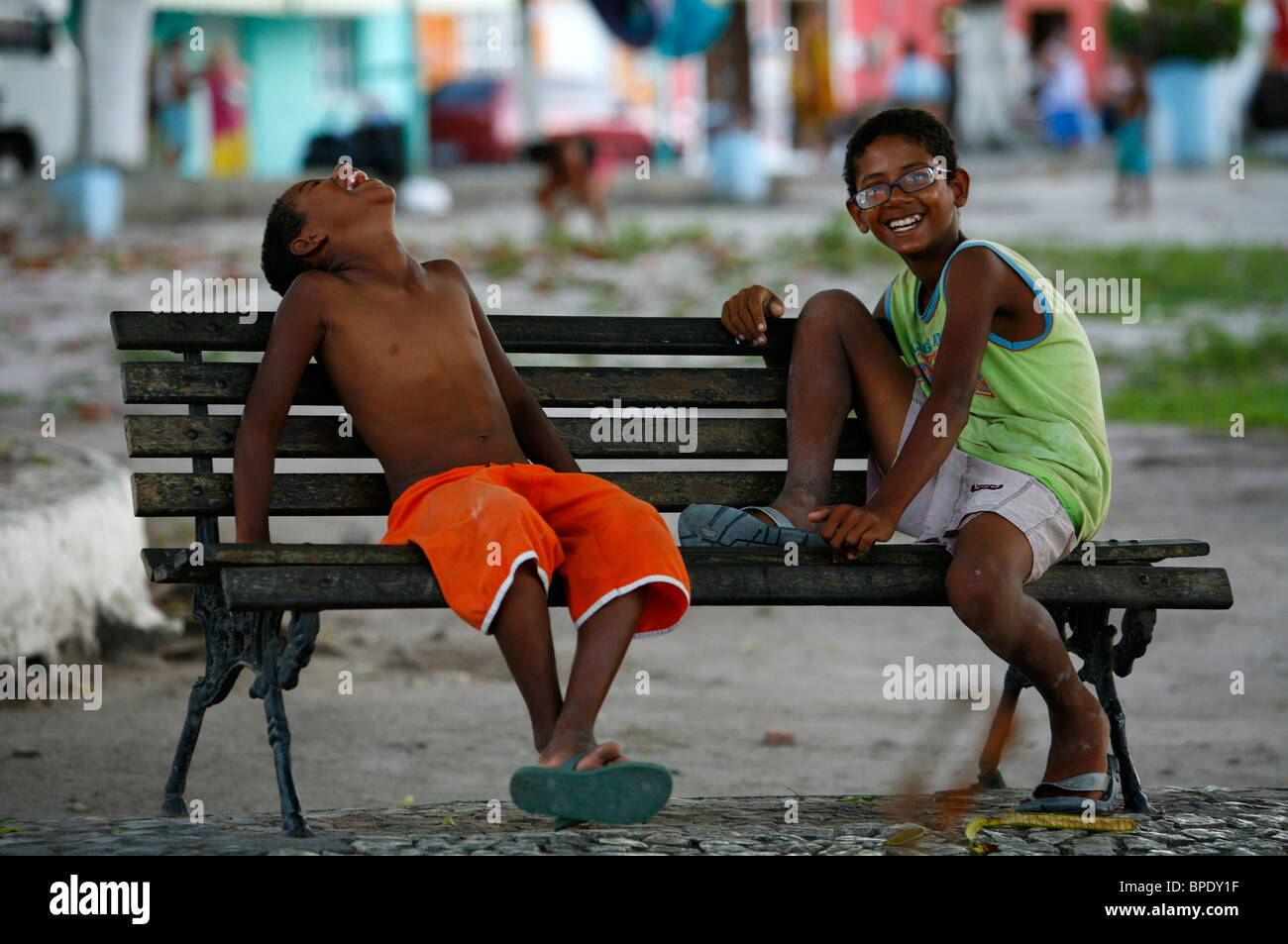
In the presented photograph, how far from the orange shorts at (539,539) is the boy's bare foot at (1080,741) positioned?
809 mm

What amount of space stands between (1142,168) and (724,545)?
44.9 ft

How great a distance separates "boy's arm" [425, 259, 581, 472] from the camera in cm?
374

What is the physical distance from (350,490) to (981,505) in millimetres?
1425

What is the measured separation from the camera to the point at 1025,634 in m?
3.17

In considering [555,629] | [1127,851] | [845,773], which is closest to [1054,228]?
[555,629]

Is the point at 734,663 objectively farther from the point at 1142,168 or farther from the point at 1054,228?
the point at 1142,168

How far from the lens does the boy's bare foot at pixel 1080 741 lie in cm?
321

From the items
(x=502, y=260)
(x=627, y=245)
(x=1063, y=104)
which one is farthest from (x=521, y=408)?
(x=1063, y=104)

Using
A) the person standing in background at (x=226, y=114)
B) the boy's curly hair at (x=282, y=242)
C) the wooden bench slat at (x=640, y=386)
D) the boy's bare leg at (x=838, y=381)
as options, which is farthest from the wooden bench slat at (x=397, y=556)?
the person standing in background at (x=226, y=114)

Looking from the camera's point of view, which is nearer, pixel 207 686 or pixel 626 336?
pixel 207 686

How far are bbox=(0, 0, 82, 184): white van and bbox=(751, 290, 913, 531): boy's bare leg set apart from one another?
15192mm

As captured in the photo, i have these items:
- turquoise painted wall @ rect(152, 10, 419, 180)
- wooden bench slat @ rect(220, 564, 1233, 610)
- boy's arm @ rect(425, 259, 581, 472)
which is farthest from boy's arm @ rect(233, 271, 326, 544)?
turquoise painted wall @ rect(152, 10, 419, 180)

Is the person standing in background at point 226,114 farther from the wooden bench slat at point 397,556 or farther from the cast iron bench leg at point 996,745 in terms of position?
the cast iron bench leg at point 996,745

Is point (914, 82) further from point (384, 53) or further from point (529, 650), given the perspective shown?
point (529, 650)
